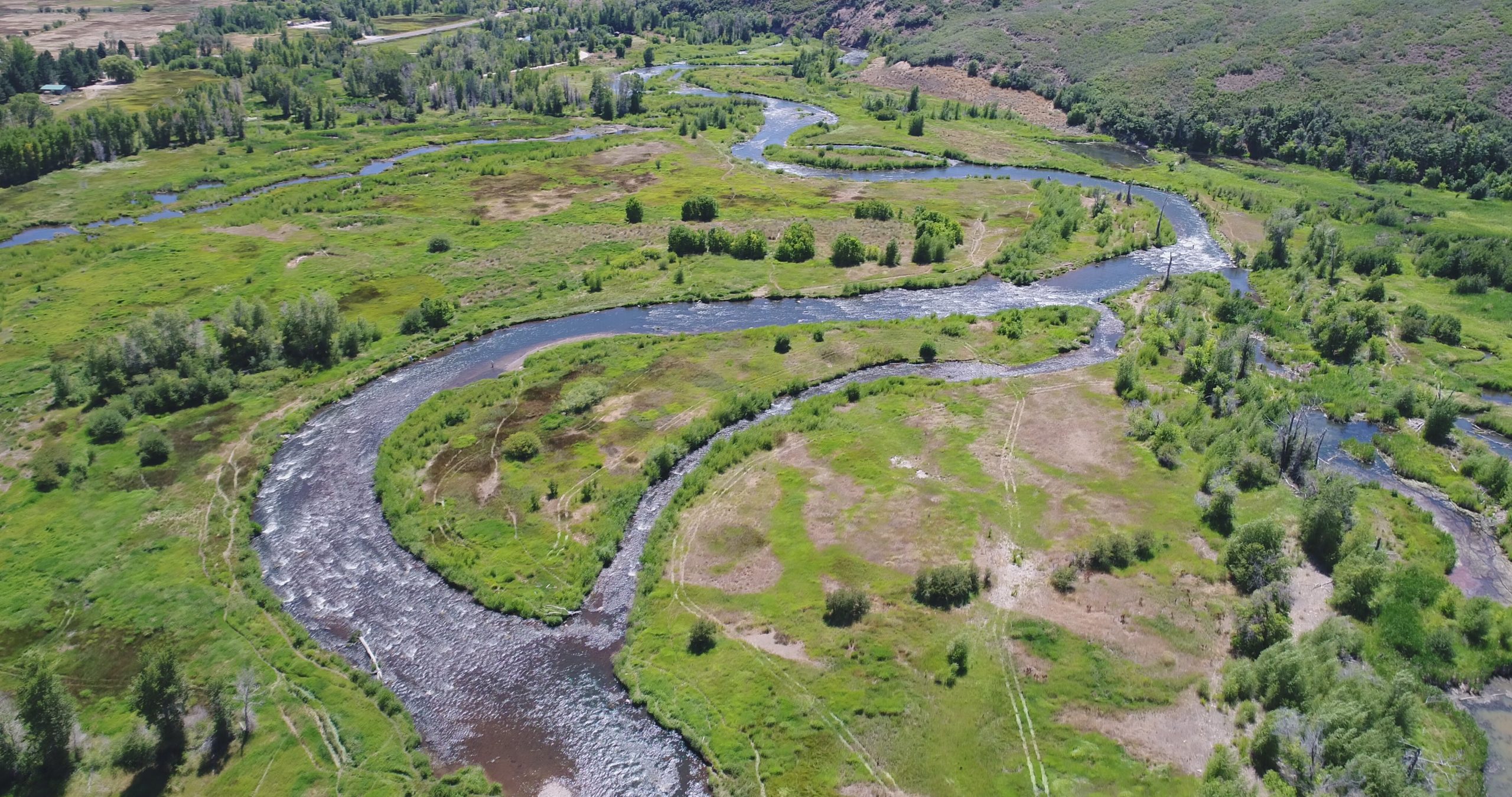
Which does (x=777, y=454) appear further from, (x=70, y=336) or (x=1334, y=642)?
(x=70, y=336)

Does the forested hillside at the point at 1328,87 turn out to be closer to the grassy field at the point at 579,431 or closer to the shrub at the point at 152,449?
the grassy field at the point at 579,431

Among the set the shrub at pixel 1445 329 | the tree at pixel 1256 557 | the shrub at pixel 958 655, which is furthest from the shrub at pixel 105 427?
the shrub at pixel 1445 329

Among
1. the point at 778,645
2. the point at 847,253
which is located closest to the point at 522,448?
the point at 778,645

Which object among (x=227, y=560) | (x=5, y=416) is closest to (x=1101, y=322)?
(x=227, y=560)

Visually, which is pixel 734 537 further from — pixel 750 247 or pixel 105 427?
pixel 750 247

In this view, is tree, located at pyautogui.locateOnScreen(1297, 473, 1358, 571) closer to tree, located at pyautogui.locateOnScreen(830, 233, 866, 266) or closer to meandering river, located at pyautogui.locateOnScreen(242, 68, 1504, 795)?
meandering river, located at pyautogui.locateOnScreen(242, 68, 1504, 795)

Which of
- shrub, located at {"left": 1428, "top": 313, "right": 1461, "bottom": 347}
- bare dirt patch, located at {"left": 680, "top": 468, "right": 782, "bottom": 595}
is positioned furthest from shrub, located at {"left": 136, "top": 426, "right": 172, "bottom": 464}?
shrub, located at {"left": 1428, "top": 313, "right": 1461, "bottom": 347}
